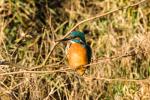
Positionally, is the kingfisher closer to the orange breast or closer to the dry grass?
the orange breast

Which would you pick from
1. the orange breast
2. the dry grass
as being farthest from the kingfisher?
the dry grass

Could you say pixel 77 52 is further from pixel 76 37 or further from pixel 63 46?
pixel 63 46

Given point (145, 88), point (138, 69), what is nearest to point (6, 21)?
point (138, 69)

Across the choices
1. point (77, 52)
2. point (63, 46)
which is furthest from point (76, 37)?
point (63, 46)

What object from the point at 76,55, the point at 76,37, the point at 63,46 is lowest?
the point at 76,55

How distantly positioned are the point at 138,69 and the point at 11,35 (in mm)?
1740

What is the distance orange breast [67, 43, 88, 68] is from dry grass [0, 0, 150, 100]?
0.86 feet

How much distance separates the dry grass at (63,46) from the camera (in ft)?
19.9

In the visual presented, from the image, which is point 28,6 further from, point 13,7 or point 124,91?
point 124,91

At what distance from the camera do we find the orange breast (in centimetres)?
545

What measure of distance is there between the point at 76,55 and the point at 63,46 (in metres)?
1.85

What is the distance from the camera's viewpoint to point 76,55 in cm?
548

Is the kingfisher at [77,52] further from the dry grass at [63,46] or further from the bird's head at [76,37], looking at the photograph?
the dry grass at [63,46]

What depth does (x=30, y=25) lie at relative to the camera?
314 inches
